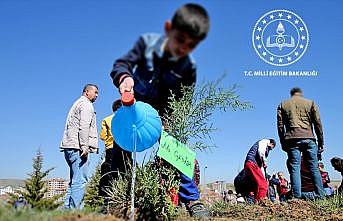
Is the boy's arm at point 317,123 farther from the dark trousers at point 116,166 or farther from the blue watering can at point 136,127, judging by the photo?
the blue watering can at point 136,127

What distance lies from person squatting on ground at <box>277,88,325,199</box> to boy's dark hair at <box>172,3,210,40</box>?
14.3ft

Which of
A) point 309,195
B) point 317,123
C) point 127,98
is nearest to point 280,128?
point 317,123

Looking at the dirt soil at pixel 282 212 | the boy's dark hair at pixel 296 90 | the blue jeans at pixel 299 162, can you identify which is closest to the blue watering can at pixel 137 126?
the dirt soil at pixel 282 212

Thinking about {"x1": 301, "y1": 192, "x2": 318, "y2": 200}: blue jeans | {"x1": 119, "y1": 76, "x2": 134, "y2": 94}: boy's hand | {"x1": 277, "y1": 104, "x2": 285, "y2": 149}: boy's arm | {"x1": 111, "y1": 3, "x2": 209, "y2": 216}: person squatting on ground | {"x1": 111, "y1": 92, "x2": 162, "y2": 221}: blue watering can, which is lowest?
{"x1": 301, "y1": 192, "x2": 318, "y2": 200}: blue jeans

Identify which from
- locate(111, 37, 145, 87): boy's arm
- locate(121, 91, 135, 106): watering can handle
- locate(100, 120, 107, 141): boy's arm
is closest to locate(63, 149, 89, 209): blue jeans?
locate(100, 120, 107, 141): boy's arm

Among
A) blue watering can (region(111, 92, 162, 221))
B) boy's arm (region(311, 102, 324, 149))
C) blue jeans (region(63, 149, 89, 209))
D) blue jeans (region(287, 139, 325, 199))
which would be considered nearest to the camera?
blue watering can (region(111, 92, 162, 221))

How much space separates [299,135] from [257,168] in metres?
1.04

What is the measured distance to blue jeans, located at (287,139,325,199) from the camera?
7.25 metres

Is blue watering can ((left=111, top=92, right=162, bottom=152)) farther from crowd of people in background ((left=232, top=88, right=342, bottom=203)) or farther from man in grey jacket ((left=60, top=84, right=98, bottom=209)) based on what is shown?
crowd of people in background ((left=232, top=88, right=342, bottom=203))

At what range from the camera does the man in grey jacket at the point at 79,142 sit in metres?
5.75

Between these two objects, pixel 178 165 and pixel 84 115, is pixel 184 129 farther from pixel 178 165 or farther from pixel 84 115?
pixel 84 115

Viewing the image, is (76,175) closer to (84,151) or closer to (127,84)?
(84,151)

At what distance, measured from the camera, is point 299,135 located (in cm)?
729

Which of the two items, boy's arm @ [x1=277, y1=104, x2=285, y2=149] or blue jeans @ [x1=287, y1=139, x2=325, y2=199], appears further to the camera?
boy's arm @ [x1=277, y1=104, x2=285, y2=149]
